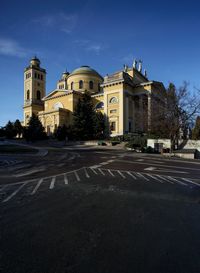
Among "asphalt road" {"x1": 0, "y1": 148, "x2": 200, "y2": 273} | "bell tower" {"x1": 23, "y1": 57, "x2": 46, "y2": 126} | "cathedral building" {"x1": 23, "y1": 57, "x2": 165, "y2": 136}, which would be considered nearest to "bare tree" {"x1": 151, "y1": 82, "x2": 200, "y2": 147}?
"cathedral building" {"x1": 23, "y1": 57, "x2": 165, "y2": 136}

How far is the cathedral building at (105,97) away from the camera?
4697 centimetres

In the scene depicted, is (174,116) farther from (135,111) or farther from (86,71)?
(86,71)

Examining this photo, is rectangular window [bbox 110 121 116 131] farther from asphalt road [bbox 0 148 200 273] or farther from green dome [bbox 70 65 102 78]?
asphalt road [bbox 0 148 200 273]

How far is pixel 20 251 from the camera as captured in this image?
3191mm

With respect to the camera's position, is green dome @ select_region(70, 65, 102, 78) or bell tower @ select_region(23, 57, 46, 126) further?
bell tower @ select_region(23, 57, 46, 126)

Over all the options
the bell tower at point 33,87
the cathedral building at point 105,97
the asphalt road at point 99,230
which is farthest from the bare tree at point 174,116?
the bell tower at point 33,87

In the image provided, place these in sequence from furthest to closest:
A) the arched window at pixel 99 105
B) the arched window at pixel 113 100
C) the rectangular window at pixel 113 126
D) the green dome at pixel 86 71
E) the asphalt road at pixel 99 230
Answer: the green dome at pixel 86 71 → the arched window at pixel 99 105 → the rectangular window at pixel 113 126 → the arched window at pixel 113 100 → the asphalt road at pixel 99 230

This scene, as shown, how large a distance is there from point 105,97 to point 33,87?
33084 mm

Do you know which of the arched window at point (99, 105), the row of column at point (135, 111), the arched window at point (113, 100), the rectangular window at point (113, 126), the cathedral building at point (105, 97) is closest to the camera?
the cathedral building at point (105, 97)

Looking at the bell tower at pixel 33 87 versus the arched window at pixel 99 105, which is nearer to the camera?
the arched window at pixel 99 105

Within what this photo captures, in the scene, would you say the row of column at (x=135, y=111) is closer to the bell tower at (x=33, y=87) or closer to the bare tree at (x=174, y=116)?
the bare tree at (x=174, y=116)

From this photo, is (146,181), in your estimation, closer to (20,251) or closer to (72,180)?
(72,180)

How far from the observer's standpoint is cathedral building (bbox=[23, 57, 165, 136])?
47.0 meters

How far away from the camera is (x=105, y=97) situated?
5031 cm
